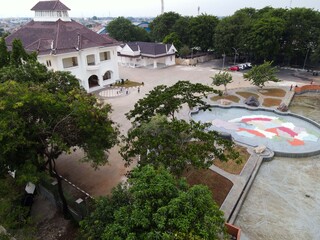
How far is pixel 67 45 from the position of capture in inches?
1369

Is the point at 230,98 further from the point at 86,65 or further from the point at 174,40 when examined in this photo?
the point at 174,40

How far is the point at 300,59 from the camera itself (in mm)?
53406

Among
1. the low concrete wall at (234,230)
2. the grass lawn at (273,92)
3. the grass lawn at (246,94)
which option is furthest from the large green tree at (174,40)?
the low concrete wall at (234,230)

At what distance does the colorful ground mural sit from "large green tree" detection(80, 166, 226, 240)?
1761cm

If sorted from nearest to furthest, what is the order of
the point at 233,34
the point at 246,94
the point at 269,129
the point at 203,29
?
the point at 269,129, the point at 246,94, the point at 233,34, the point at 203,29

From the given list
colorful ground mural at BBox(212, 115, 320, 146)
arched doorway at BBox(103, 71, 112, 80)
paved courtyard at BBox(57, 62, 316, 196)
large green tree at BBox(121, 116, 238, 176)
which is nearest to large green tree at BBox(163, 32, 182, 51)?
paved courtyard at BBox(57, 62, 316, 196)

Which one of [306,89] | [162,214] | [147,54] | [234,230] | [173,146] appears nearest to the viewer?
[162,214]

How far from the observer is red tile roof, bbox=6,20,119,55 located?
33469mm

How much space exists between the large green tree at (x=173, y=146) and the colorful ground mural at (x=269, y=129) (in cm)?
1334

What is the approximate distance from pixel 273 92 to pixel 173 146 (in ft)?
99.9

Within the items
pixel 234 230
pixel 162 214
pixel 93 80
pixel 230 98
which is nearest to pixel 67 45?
pixel 93 80

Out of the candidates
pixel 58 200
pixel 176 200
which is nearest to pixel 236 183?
pixel 176 200

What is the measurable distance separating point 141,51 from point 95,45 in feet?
60.3

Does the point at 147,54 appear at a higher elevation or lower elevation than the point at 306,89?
higher
